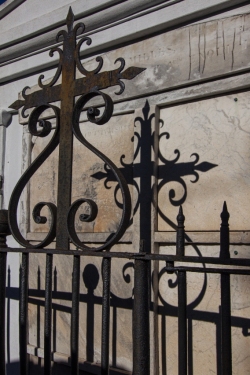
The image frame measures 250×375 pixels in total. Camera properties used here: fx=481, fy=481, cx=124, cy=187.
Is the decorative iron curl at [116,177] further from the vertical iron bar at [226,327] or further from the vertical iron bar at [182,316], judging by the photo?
Answer: the vertical iron bar at [226,327]

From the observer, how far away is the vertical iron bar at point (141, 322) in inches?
67.4

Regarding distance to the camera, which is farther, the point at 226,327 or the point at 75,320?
the point at 75,320

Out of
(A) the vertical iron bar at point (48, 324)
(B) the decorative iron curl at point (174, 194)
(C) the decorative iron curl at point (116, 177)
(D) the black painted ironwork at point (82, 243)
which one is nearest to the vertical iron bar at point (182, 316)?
(D) the black painted ironwork at point (82, 243)

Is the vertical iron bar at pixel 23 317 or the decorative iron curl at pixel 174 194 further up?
the decorative iron curl at pixel 174 194

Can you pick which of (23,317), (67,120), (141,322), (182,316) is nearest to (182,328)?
(182,316)

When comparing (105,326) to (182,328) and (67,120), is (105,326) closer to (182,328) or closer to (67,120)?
(182,328)

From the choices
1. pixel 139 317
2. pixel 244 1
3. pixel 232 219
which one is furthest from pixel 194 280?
pixel 244 1

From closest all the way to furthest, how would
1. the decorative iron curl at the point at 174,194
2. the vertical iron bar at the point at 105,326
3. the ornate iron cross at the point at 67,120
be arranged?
the vertical iron bar at the point at 105,326 < the ornate iron cross at the point at 67,120 < the decorative iron curl at the point at 174,194

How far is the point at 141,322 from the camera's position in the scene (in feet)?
5.69

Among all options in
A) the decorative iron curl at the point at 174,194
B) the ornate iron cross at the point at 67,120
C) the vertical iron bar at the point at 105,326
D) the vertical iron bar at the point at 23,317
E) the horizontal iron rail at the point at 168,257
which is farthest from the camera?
the decorative iron curl at the point at 174,194

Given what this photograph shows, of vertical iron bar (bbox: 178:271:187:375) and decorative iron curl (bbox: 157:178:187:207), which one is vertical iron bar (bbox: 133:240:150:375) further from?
decorative iron curl (bbox: 157:178:187:207)

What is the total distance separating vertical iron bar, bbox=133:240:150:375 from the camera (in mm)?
1713

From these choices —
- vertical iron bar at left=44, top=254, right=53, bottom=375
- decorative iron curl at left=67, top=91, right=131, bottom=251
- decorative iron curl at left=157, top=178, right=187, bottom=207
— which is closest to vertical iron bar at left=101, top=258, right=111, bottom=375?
decorative iron curl at left=67, top=91, right=131, bottom=251

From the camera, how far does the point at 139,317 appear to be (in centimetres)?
174
